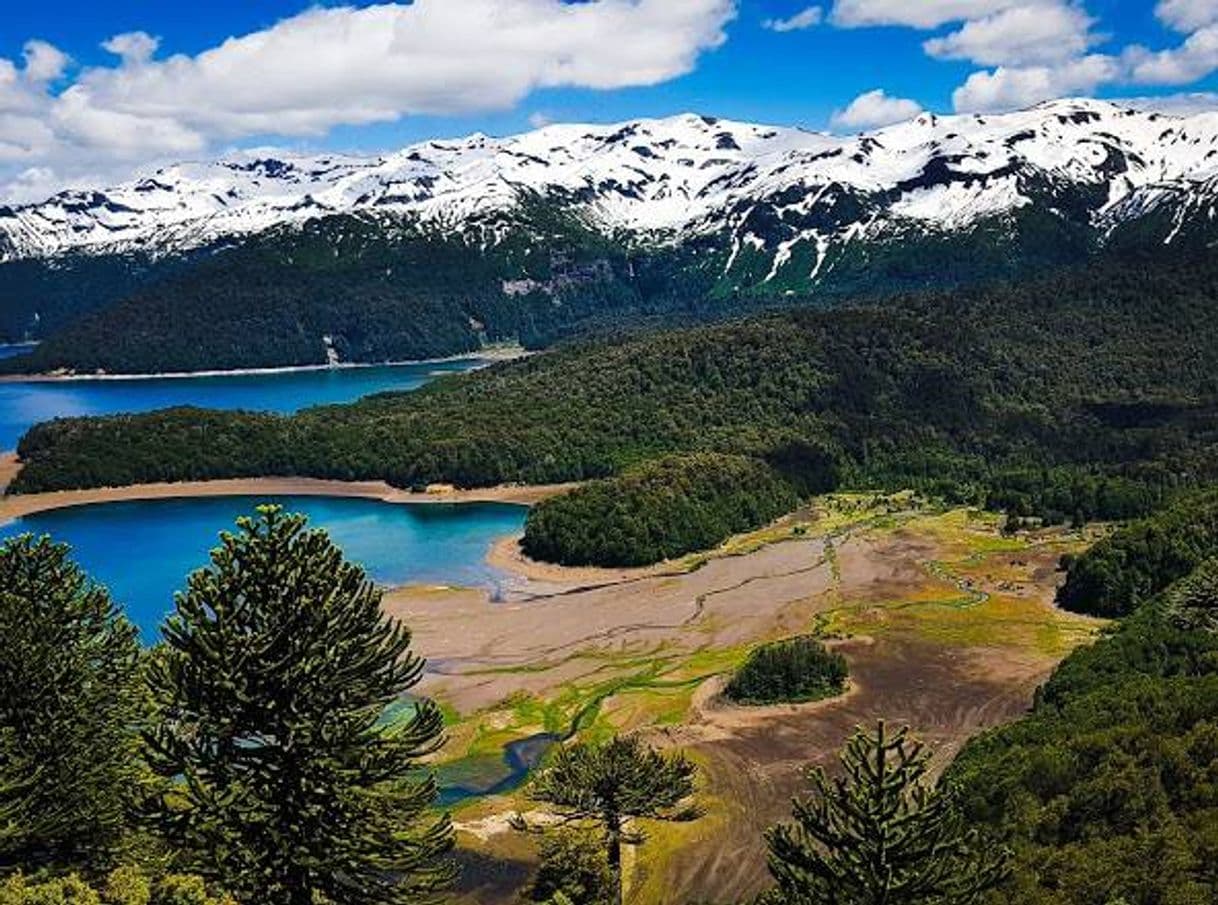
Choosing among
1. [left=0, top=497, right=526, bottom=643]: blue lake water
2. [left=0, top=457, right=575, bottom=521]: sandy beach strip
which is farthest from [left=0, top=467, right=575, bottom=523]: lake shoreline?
[left=0, top=497, right=526, bottom=643]: blue lake water

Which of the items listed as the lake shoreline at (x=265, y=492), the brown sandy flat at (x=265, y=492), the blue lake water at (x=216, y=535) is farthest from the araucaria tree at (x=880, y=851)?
the lake shoreline at (x=265, y=492)

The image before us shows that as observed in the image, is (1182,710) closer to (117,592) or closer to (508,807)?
(508,807)

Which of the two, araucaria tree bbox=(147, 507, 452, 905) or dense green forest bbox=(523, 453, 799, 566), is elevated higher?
araucaria tree bbox=(147, 507, 452, 905)

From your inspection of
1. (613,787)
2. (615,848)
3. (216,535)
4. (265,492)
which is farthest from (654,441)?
(613,787)

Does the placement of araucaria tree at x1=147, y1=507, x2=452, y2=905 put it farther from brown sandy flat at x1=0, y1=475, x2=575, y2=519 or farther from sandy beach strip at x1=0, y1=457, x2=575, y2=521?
sandy beach strip at x1=0, y1=457, x2=575, y2=521

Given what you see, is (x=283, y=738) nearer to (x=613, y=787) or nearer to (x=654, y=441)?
(x=613, y=787)

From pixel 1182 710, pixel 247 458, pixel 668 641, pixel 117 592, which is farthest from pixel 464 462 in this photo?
pixel 1182 710

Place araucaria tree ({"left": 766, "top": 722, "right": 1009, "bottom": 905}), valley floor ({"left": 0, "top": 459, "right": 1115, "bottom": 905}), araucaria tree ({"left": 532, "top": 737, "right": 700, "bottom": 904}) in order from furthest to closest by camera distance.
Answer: valley floor ({"left": 0, "top": 459, "right": 1115, "bottom": 905}) → araucaria tree ({"left": 532, "top": 737, "right": 700, "bottom": 904}) → araucaria tree ({"left": 766, "top": 722, "right": 1009, "bottom": 905})
